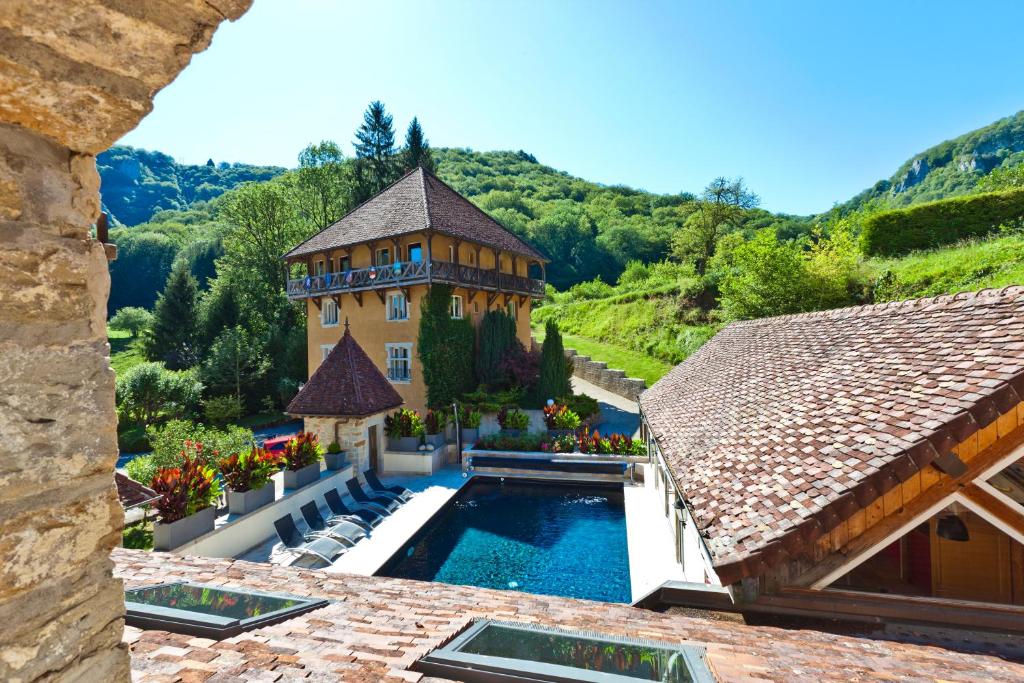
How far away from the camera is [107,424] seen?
1.49 metres

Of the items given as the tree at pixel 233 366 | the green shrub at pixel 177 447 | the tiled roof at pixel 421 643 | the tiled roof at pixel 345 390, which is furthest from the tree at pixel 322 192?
the tiled roof at pixel 421 643

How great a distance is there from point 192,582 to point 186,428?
11671mm

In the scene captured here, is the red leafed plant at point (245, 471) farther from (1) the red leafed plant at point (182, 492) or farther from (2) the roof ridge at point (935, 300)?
(2) the roof ridge at point (935, 300)

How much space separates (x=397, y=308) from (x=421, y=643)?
17223mm

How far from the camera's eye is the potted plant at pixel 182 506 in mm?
7532

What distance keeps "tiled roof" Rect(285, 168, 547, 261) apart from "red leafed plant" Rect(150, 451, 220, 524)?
11.3 metres

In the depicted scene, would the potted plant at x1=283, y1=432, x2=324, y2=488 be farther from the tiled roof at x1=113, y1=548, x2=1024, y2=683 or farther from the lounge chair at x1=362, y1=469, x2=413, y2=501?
the tiled roof at x1=113, y1=548, x2=1024, y2=683

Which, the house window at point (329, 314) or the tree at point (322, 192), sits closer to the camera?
the house window at point (329, 314)

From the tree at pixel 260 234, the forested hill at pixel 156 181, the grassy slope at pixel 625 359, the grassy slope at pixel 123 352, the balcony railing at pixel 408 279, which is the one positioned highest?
the forested hill at pixel 156 181

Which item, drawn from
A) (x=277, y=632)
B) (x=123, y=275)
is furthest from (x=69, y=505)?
(x=123, y=275)

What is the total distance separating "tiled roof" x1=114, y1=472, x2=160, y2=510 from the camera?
744cm

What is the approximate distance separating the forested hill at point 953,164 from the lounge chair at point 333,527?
200 ft

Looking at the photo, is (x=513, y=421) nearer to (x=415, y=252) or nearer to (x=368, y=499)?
(x=368, y=499)

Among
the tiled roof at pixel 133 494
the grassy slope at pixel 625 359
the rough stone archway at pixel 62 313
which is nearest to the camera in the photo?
A: the rough stone archway at pixel 62 313
